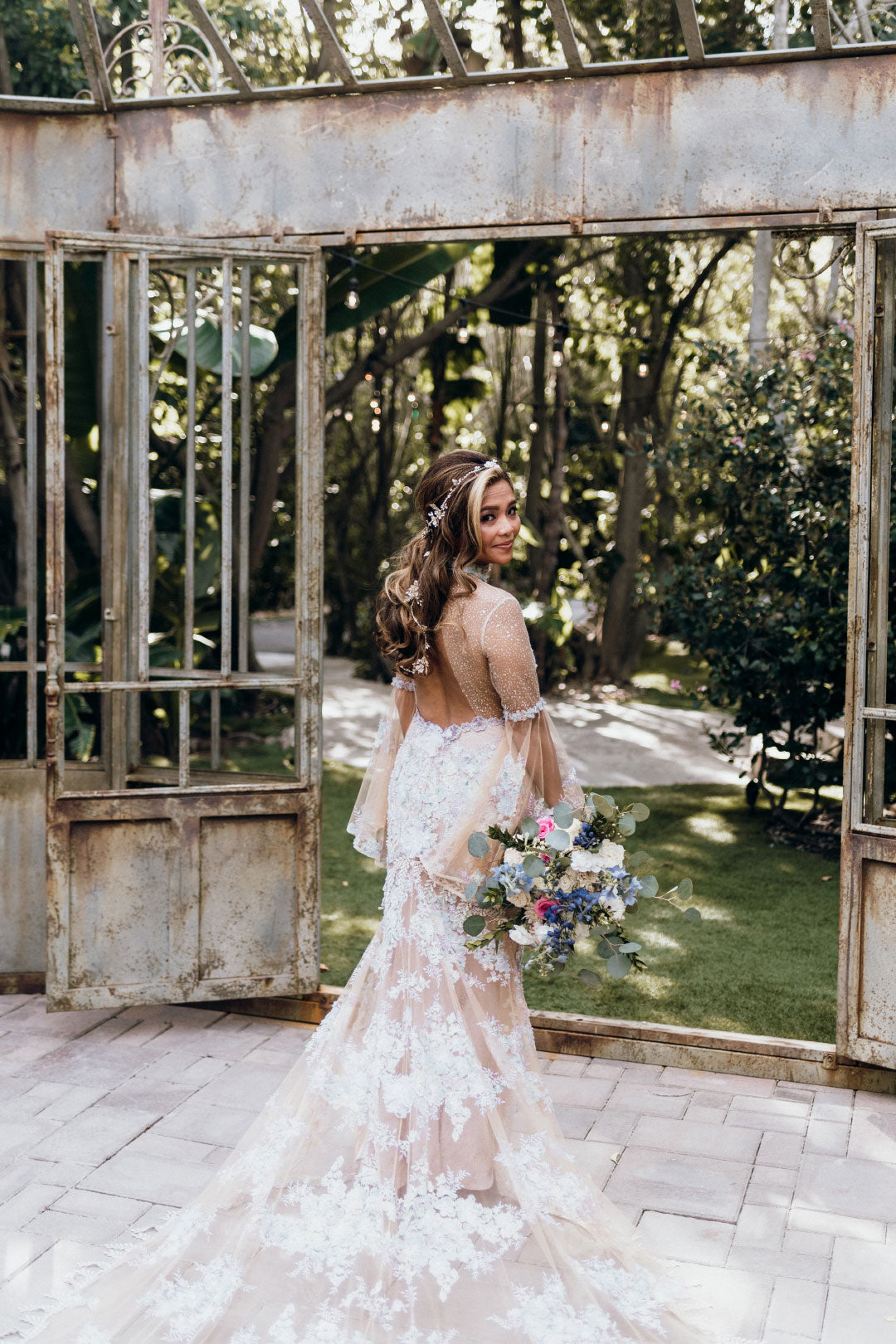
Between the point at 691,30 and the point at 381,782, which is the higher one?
the point at 691,30

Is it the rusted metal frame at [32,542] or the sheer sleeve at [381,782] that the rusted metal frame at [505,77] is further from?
the sheer sleeve at [381,782]

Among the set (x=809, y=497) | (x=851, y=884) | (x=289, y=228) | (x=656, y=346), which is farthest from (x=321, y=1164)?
(x=656, y=346)

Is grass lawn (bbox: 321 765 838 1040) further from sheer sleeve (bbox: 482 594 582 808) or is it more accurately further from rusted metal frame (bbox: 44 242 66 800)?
sheer sleeve (bbox: 482 594 582 808)

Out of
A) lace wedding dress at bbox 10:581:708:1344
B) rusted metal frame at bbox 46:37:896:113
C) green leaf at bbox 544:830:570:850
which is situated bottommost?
lace wedding dress at bbox 10:581:708:1344

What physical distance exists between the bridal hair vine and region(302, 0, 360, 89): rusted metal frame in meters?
1.99

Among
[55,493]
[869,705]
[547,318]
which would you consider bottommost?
[869,705]

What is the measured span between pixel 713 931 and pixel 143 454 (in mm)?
3737

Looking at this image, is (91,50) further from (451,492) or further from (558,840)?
(558,840)

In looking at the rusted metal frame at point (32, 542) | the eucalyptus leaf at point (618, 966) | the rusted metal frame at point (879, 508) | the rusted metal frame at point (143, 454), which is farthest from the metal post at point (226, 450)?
the rusted metal frame at point (879, 508)

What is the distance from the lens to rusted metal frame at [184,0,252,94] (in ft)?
14.8

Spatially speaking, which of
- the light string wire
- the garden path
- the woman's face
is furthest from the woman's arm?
the garden path

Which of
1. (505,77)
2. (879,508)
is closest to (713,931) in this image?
(879,508)

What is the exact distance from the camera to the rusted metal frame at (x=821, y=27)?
160 inches

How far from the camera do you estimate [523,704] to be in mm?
3320
